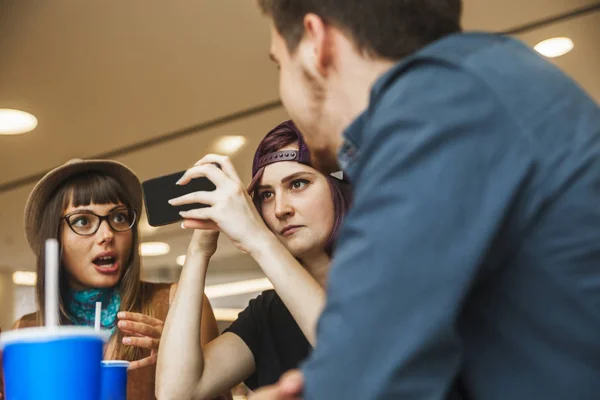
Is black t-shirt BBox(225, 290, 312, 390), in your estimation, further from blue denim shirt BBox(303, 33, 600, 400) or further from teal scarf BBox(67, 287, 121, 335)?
blue denim shirt BBox(303, 33, 600, 400)

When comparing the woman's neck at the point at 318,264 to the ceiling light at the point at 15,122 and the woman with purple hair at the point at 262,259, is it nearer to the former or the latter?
the woman with purple hair at the point at 262,259

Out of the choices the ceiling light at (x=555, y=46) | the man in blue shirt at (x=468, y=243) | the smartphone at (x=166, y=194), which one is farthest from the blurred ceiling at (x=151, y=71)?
the man in blue shirt at (x=468, y=243)

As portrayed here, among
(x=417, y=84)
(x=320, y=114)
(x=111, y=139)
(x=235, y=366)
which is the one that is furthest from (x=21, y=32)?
(x=417, y=84)

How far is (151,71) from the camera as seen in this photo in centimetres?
285

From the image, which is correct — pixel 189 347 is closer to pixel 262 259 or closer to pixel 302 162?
pixel 262 259

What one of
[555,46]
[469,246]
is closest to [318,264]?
[469,246]

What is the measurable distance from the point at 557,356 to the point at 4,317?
519cm

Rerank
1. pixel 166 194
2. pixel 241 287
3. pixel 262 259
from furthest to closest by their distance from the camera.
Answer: pixel 241 287 < pixel 166 194 < pixel 262 259

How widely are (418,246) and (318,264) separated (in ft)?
3.20

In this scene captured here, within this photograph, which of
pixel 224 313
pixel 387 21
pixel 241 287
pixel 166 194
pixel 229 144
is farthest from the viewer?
pixel 241 287

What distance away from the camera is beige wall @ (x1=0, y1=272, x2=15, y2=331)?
16.7 ft

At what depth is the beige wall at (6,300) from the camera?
5096mm

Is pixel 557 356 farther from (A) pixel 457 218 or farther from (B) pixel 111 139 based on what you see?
(B) pixel 111 139

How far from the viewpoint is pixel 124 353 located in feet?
5.45
